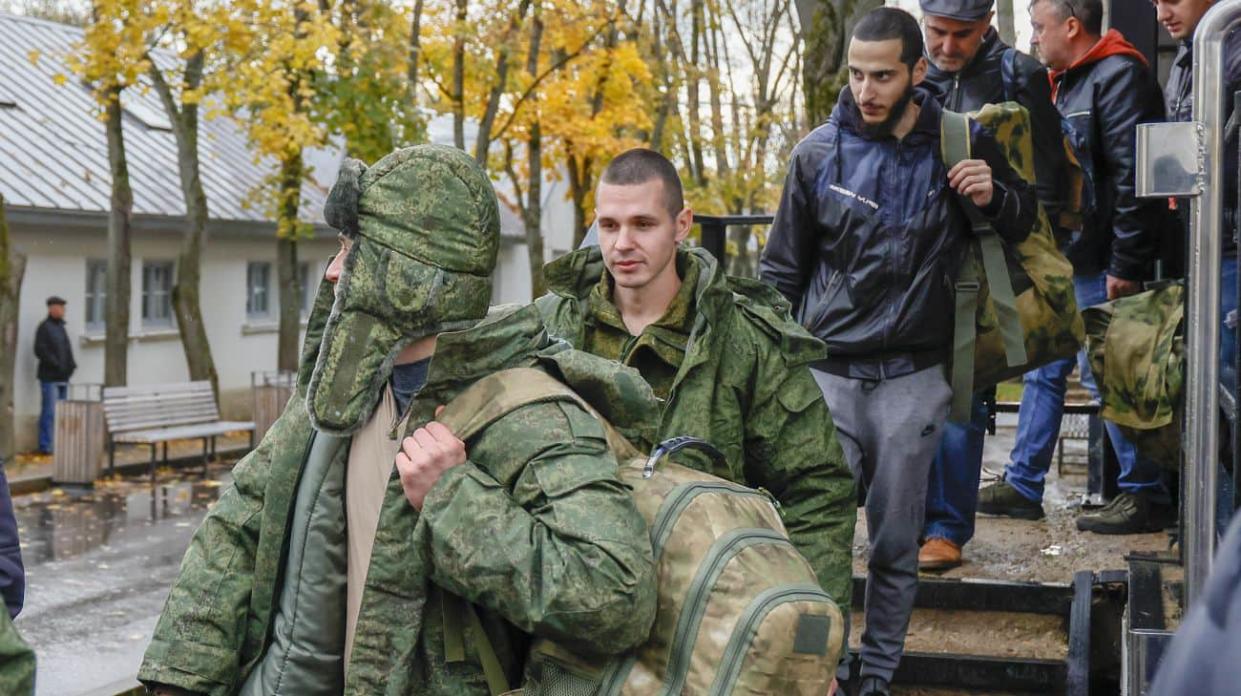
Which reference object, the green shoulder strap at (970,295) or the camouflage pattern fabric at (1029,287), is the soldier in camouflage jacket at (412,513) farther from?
the camouflage pattern fabric at (1029,287)

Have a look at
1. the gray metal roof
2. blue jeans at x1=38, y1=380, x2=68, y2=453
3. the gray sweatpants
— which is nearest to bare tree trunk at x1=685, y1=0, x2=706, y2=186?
the gray metal roof

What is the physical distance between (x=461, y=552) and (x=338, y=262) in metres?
0.69

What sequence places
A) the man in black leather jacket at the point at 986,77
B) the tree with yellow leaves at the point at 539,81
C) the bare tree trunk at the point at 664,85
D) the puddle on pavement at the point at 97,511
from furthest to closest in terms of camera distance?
1. the bare tree trunk at the point at 664,85
2. the tree with yellow leaves at the point at 539,81
3. the puddle on pavement at the point at 97,511
4. the man in black leather jacket at the point at 986,77

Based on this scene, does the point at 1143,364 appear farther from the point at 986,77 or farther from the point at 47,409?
the point at 47,409

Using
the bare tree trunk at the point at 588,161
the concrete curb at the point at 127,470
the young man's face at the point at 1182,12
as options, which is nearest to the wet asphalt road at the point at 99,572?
the concrete curb at the point at 127,470

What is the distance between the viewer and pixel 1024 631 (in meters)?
6.01

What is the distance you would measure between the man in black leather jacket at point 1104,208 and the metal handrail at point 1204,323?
2205 mm

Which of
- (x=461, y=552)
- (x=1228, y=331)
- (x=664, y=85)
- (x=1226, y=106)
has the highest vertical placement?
(x=664, y=85)

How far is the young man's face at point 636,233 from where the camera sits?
13.3 ft

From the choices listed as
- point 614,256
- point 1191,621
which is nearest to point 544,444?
point 614,256

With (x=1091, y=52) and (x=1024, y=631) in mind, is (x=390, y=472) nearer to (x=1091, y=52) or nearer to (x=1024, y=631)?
(x=1024, y=631)

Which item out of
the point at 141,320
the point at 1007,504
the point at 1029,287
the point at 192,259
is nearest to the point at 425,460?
the point at 1029,287

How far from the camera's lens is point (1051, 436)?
729 centimetres

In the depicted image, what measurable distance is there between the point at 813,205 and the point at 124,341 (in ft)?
58.7
